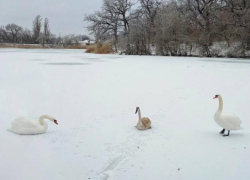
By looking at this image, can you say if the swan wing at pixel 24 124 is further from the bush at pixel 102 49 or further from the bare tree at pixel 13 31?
the bare tree at pixel 13 31

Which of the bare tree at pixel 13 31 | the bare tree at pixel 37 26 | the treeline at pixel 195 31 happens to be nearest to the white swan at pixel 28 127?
the treeline at pixel 195 31

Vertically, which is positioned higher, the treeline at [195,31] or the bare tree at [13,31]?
the bare tree at [13,31]

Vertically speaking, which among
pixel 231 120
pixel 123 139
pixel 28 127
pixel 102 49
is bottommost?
pixel 123 139

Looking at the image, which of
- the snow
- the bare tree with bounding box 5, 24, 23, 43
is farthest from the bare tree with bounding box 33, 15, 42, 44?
the snow

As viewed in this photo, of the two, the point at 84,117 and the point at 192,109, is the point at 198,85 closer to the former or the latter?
the point at 192,109

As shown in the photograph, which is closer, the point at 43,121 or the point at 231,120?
the point at 231,120

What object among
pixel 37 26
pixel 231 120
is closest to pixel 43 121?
pixel 231 120

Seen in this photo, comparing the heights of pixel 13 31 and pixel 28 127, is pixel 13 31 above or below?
above

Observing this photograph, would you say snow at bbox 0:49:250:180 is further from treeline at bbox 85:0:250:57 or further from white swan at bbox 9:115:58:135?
treeline at bbox 85:0:250:57

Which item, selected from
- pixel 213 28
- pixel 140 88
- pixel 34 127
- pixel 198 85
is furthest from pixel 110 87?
pixel 213 28

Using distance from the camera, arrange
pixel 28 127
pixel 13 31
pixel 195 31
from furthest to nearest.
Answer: pixel 13 31 → pixel 195 31 → pixel 28 127

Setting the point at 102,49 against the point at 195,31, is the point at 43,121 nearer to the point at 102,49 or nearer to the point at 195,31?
the point at 195,31

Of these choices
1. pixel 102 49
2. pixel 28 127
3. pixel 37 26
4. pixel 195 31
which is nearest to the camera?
pixel 28 127

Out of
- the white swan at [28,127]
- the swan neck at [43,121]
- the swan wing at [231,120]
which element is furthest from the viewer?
the swan neck at [43,121]
